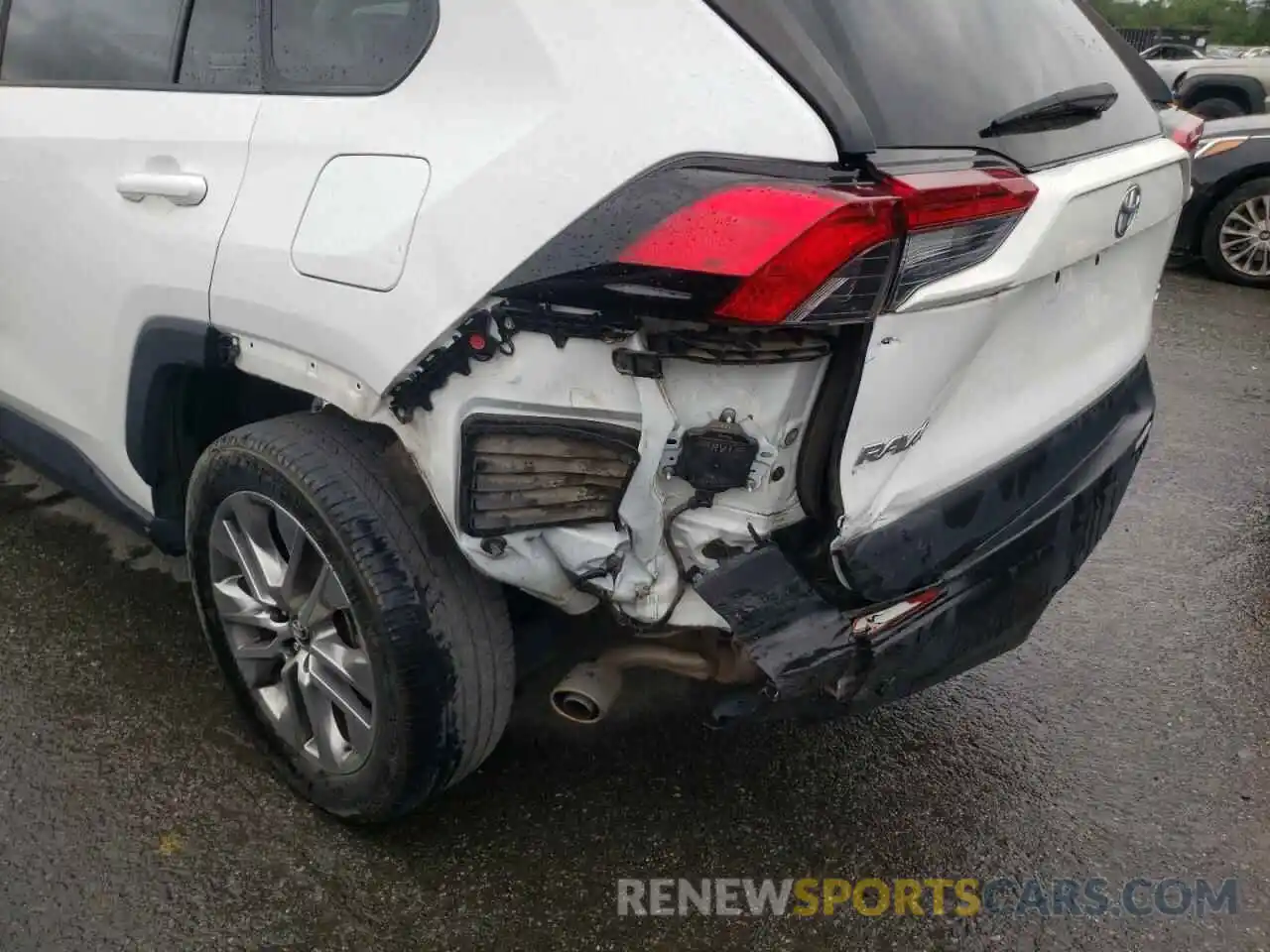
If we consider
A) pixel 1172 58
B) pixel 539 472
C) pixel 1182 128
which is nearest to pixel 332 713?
pixel 539 472

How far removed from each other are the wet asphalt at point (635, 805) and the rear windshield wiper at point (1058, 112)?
148 centimetres

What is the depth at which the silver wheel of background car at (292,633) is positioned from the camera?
82.1 inches

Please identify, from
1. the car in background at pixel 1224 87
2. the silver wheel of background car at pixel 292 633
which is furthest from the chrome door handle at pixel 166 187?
the car in background at pixel 1224 87

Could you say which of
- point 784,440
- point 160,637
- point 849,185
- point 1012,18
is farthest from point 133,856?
point 1012,18

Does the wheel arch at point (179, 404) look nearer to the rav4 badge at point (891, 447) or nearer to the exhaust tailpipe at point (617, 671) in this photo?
the exhaust tailpipe at point (617, 671)

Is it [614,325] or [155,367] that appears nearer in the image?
[614,325]

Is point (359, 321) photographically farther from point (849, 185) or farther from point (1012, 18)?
point (1012, 18)

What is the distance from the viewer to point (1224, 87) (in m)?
11.6

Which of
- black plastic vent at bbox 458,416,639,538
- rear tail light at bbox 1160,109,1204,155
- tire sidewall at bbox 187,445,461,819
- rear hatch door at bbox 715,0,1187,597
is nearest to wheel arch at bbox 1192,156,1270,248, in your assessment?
rear tail light at bbox 1160,109,1204,155

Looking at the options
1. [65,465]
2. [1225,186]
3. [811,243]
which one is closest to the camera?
[811,243]

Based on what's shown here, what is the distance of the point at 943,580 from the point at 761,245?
28.3 inches

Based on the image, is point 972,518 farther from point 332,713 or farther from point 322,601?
point 332,713

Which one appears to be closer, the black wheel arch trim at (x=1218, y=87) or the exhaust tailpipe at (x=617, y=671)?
the exhaust tailpipe at (x=617, y=671)

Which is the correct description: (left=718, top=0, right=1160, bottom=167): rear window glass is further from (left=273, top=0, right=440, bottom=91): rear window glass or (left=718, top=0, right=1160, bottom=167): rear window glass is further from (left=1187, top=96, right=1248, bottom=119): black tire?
(left=1187, top=96, right=1248, bottom=119): black tire
